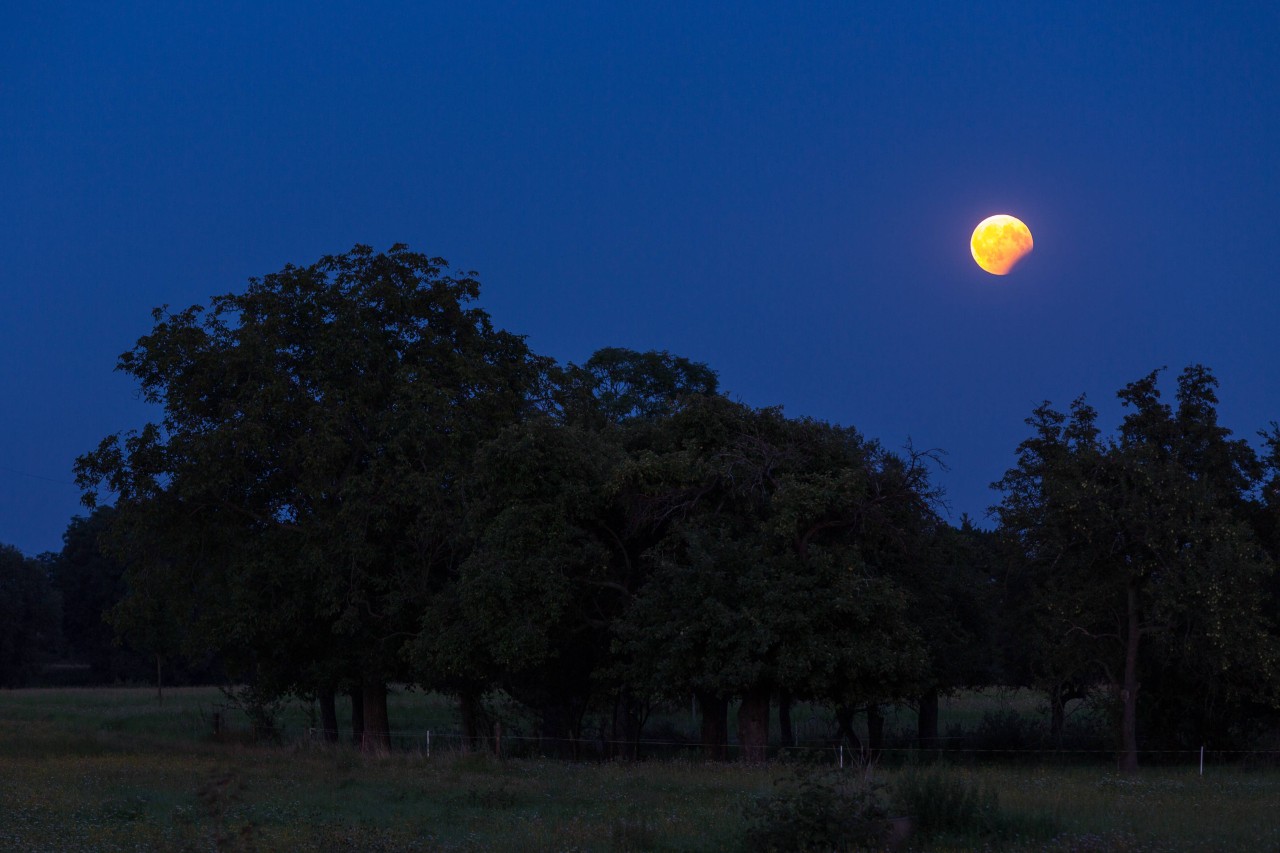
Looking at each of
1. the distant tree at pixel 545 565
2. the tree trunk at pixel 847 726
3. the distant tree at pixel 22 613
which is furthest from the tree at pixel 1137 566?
the distant tree at pixel 22 613

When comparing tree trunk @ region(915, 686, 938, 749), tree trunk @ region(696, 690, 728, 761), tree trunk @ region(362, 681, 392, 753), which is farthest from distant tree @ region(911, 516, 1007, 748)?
tree trunk @ region(362, 681, 392, 753)

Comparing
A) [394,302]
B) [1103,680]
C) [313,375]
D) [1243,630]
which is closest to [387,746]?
[313,375]

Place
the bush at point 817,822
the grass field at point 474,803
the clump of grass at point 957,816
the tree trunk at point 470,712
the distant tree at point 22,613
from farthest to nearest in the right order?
1. the distant tree at point 22,613
2. the tree trunk at point 470,712
3. the clump of grass at point 957,816
4. the grass field at point 474,803
5. the bush at point 817,822

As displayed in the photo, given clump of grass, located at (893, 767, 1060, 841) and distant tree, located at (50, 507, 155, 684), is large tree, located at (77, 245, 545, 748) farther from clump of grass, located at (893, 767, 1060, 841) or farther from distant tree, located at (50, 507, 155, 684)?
distant tree, located at (50, 507, 155, 684)

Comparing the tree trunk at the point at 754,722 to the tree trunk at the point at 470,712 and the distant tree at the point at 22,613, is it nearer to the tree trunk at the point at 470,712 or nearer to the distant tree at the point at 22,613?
the tree trunk at the point at 470,712

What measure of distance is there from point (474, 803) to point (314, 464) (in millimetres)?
15179

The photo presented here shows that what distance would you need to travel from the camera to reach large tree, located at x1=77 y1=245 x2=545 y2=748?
32.0 metres

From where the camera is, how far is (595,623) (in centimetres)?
2964

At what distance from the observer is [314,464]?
32094 millimetres

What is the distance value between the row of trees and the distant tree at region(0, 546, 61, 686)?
53.2 metres

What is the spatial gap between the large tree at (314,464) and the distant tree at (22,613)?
53.9 m

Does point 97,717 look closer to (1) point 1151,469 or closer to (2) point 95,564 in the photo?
(1) point 1151,469

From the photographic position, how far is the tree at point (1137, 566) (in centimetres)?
2550

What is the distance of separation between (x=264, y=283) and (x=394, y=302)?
4453mm
